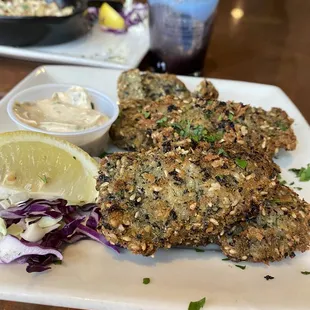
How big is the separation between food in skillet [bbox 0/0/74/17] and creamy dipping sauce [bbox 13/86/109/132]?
1660 mm

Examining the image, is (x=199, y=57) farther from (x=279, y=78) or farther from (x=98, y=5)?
(x=98, y=5)

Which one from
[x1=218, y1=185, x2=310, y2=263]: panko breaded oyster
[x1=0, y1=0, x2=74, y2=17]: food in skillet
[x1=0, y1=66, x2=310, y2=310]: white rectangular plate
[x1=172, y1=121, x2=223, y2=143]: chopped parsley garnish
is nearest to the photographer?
[x1=0, y1=66, x2=310, y2=310]: white rectangular plate

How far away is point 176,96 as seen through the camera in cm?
287

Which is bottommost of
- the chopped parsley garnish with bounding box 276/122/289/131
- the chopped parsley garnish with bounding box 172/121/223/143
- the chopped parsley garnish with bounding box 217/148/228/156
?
the chopped parsley garnish with bounding box 276/122/289/131

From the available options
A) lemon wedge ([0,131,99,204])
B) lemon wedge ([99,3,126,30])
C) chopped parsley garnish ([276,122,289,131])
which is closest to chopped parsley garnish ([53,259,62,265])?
lemon wedge ([0,131,99,204])

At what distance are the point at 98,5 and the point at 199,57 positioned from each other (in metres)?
1.64

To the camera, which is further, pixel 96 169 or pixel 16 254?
pixel 96 169

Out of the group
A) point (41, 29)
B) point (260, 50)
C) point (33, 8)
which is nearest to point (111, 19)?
point (33, 8)

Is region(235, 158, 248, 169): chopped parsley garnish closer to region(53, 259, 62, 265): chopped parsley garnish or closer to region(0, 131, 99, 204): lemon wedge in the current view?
region(0, 131, 99, 204): lemon wedge

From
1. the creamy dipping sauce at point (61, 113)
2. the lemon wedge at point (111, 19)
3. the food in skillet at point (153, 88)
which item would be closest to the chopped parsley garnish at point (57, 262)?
the creamy dipping sauce at point (61, 113)

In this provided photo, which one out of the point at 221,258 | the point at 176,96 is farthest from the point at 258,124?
the point at 221,258

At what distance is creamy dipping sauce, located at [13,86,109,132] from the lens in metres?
2.45

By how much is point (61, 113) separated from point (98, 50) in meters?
1.63

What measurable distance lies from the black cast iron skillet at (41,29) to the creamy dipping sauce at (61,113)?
132cm
